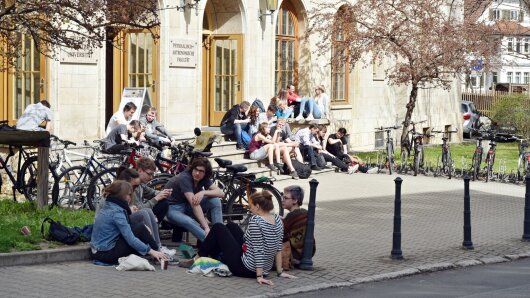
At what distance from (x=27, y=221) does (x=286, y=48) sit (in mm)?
18427

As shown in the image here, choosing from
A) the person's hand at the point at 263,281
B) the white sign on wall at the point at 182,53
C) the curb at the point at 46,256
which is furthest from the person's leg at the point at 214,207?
the white sign on wall at the point at 182,53

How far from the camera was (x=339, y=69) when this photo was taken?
35.1m

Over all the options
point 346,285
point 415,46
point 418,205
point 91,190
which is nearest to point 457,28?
point 415,46

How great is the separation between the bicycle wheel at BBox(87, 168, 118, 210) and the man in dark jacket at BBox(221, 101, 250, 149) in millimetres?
8942

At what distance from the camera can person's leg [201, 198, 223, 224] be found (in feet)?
49.7

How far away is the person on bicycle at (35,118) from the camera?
2025cm

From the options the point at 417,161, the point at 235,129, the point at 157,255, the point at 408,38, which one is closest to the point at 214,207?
the point at 157,255

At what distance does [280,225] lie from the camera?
12891mm

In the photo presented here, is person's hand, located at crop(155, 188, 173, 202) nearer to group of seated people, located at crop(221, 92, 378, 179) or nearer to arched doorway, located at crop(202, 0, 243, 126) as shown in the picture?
group of seated people, located at crop(221, 92, 378, 179)

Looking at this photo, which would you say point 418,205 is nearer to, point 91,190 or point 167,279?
point 91,190

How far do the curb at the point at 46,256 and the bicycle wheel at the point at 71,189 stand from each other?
3408 mm

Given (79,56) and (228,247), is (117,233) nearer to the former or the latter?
(228,247)

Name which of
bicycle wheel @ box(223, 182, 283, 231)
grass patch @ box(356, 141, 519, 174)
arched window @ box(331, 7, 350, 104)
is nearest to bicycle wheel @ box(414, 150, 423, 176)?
grass patch @ box(356, 141, 519, 174)

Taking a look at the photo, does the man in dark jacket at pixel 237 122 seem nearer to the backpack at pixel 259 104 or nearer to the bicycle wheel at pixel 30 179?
the backpack at pixel 259 104
